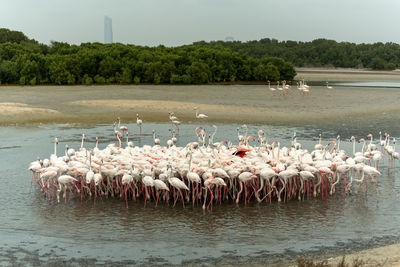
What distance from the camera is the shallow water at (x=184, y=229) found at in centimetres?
780

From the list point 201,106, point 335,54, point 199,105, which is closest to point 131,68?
point 199,105

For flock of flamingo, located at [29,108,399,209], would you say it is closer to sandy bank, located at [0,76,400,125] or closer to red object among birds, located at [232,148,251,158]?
red object among birds, located at [232,148,251,158]

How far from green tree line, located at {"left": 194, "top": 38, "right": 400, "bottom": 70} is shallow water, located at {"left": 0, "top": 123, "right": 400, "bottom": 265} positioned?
75.0 metres

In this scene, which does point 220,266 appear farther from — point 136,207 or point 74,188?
point 74,188

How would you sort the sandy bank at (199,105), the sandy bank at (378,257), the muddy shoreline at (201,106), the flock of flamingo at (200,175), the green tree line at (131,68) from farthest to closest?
the green tree line at (131,68) → the sandy bank at (199,105) → the muddy shoreline at (201,106) → the flock of flamingo at (200,175) → the sandy bank at (378,257)

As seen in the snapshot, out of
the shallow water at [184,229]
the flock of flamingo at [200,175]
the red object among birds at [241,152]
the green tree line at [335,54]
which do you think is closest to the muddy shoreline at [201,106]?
the red object among birds at [241,152]

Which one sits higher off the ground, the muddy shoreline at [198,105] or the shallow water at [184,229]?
the muddy shoreline at [198,105]

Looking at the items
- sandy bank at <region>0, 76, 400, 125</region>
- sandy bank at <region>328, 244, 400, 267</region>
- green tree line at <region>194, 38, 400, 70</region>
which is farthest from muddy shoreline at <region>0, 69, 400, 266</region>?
green tree line at <region>194, 38, 400, 70</region>

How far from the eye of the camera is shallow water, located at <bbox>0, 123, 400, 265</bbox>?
780 centimetres

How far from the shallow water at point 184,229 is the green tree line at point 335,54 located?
75.0 metres

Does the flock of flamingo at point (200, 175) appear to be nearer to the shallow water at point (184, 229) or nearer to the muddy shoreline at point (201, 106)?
the shallow water at point (184, 229)

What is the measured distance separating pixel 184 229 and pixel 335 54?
86.5 m

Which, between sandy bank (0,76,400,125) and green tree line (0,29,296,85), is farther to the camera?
green tree line (0,29,296,85)

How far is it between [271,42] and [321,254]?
346 ft
